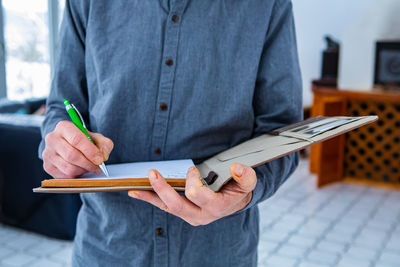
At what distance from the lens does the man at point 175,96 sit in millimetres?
752

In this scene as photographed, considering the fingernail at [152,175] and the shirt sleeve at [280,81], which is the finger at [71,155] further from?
Result: the shirt sleeve at [280,81]

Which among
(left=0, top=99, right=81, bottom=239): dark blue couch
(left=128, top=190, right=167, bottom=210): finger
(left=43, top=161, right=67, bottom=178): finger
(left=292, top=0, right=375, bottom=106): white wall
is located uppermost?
(left=292, top=0, right=375, bottom=106): white wall

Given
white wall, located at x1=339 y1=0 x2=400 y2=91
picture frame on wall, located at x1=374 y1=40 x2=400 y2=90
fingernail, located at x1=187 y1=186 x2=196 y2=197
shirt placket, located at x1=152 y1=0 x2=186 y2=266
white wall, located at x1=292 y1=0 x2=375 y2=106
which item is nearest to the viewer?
fingernail, located at x1=187 y1=186 x2=196 y2=197

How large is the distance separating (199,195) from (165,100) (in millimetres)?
252

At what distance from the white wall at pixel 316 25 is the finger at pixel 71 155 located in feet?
15.7

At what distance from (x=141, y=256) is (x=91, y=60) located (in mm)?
341

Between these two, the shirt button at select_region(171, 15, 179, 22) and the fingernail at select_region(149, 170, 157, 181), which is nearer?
→ the fingernail at select_region(149, 170, 157, 181)

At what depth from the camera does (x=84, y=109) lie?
2.73ft

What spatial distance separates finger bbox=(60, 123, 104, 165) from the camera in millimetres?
622

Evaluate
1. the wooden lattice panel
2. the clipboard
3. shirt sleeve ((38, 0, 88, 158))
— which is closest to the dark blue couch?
shirt sleeve ((38, 0, 88, 158))

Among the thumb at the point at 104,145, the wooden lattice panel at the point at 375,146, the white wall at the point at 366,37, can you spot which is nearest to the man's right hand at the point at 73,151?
the thumb at the point at 104,145

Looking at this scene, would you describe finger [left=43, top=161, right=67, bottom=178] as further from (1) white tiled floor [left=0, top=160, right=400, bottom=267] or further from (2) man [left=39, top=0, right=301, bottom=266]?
(1) white tiled floor [left=0, top=160, right=400, bottom=267]

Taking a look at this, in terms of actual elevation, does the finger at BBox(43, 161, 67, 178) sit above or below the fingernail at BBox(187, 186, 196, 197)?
below

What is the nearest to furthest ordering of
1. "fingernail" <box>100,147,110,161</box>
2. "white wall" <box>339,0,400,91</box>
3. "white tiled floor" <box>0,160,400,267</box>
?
"fingernail" <box>100,147,110,161</box>, "white tiled floor" <box>0,160,400,267</box>, "white wall" <box>339,0,400,91</box>
